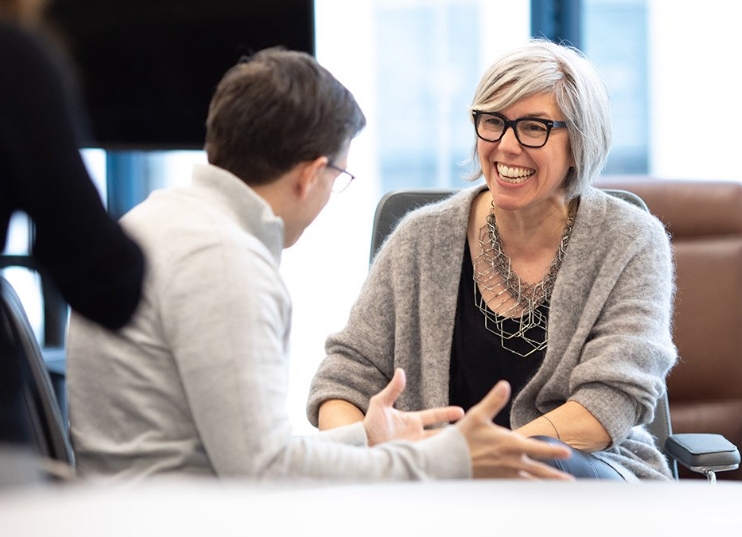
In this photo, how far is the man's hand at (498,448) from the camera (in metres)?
1.26

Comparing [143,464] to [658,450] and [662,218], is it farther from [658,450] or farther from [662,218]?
[662,218]

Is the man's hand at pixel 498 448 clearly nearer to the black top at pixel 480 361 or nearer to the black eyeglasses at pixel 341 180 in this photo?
the black eyeglasses at pixel 341 180

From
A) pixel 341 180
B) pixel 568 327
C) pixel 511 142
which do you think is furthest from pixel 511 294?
pixel 341 180

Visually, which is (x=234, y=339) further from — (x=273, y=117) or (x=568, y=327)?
(x=568, y=327)

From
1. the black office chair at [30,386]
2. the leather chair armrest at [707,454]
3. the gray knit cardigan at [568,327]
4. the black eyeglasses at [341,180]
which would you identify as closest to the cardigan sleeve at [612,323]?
the gray knit cardigan at [568,327]

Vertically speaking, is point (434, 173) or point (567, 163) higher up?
point (567, 163)

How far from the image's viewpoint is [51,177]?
0.94 m

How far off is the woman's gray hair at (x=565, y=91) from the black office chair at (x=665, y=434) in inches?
8.4

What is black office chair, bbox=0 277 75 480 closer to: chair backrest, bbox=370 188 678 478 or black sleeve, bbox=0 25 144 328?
black sleeve, bbox=0 25 144 328

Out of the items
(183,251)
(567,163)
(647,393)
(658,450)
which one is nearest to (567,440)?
(647,393)

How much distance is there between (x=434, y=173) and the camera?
11.9ft

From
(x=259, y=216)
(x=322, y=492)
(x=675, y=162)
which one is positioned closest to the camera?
(x=322, y=492)

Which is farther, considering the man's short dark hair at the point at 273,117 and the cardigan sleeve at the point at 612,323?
the cardigan sleeve at the point at 612,323

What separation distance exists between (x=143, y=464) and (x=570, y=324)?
90 centimetres
